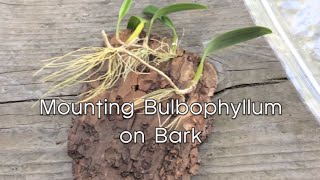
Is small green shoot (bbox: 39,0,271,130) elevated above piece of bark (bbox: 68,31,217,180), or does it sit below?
above

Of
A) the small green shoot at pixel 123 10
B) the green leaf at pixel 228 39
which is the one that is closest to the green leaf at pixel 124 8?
the small green shoot at pixel 123 10

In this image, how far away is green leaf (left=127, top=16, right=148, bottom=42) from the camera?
73cm

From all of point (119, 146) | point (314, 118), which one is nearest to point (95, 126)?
point (119, 146)

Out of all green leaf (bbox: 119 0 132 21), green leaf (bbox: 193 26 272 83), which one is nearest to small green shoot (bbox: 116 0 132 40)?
green leaf (bbox: 119 0 132 21)

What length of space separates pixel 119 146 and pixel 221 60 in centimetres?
19

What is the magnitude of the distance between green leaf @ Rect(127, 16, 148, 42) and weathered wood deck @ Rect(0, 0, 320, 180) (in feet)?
0.14

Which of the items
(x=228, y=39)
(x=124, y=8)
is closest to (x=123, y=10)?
(x=124, y=8)

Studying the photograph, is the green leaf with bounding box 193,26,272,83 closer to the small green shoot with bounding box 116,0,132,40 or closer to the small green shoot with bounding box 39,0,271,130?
the small green shoot with bounding box 39,0,271,130

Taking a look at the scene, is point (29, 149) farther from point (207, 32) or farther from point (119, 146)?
point (207, 32)

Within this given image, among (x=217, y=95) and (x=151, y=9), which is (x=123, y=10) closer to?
Result: (x=151, y=9)

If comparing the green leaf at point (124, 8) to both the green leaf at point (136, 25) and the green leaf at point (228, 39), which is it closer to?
the green leaf at point (136, 25)

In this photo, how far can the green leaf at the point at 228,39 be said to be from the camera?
71 centimetres

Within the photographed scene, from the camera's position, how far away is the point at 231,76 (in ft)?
2.47

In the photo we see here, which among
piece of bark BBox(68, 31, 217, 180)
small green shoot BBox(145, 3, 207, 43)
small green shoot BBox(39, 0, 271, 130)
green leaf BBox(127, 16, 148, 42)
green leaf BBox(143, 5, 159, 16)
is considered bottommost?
piece of bark BBox(68, 31, 217, 180)
